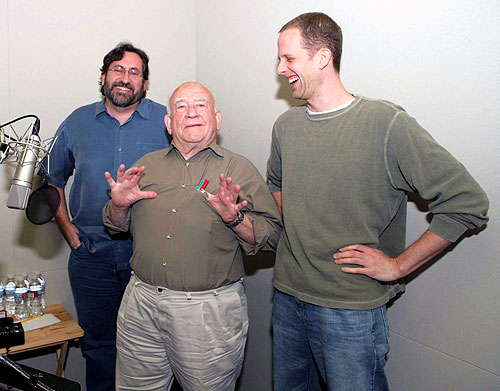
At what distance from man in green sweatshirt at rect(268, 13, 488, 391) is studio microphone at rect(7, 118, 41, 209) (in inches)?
34.0

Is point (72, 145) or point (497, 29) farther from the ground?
point (497, 29)

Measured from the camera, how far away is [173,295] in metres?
1.85

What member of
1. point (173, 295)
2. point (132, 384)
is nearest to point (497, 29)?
point (173, 295)

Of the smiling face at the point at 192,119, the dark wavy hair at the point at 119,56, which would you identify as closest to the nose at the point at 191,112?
the smiling face at the point at 192,119

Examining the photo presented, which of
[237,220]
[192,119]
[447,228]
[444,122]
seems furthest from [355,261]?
[192,119]

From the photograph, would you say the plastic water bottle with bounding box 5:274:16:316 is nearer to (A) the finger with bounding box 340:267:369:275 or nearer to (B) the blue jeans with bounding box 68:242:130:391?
(B) the blue jeans with bounding box 68:242:130:391

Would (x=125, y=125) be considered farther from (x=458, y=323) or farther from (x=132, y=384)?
(x=458, y=323)

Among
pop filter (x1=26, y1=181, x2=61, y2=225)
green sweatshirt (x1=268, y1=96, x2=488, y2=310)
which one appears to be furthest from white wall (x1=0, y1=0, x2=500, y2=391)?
pop filter (x1=26, y1=181, x2=61, y2=225)

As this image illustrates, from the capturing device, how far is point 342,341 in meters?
1.61

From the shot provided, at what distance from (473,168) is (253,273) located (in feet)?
4.84

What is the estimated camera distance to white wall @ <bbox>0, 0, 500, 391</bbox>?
65.2 inches

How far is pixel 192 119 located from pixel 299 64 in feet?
1.69

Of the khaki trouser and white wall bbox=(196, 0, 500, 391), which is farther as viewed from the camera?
the khaki trouser

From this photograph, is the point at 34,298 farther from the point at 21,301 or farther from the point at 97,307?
the point at 97,307
